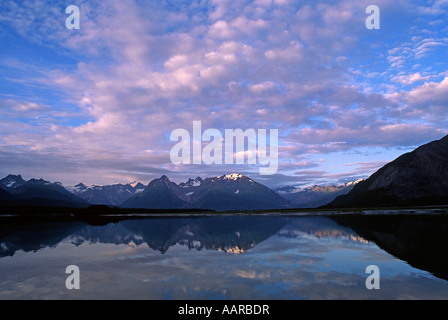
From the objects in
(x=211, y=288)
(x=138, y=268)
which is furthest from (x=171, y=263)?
(x=211, y=288)

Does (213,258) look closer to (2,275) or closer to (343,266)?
(343,266)

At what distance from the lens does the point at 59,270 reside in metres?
28.3

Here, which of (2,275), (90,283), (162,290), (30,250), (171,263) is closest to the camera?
(162,290)
